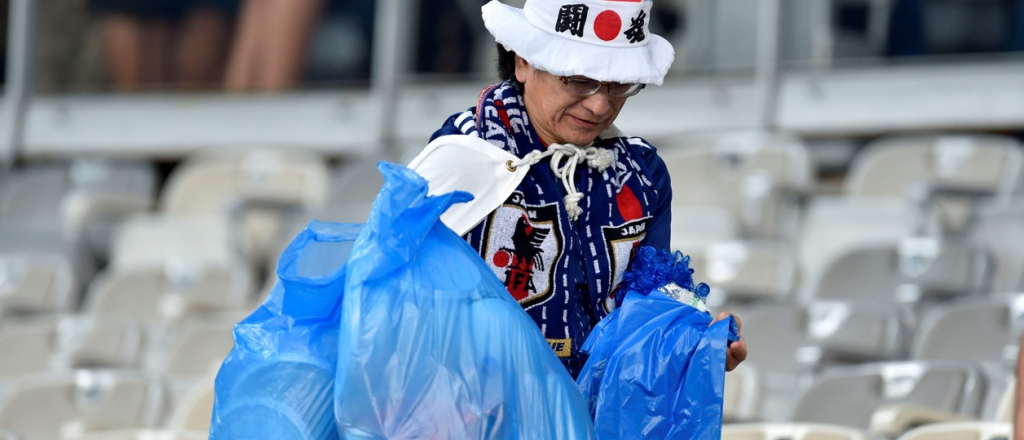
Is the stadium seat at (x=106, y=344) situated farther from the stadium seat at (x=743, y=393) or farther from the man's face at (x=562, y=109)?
the man's face at (x=562, y=109)

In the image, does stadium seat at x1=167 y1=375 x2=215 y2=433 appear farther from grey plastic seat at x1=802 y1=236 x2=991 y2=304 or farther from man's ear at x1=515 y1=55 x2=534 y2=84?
man's ear at x1=515 y1=55 x2=534 y2=84

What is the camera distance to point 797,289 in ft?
16.1

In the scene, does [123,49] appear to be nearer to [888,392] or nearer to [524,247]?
[888,392]

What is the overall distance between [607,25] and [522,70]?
0.47ft

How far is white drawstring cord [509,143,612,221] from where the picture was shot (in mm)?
1855

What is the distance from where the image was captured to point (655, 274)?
1.88 meters

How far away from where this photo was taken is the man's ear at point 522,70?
6.19ft

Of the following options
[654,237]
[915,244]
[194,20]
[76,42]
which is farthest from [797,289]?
[76,42]

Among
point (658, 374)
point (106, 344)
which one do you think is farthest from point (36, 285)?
point (658, 374)

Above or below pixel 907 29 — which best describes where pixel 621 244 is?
below

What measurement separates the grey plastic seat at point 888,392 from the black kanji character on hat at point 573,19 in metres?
1.99

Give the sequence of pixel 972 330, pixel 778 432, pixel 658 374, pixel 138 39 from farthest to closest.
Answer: pixel 138 39 < pixel 972 330 < pixel 778 432 < pixel 658 374

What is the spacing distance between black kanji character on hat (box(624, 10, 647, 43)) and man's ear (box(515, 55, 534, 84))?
0.45 ft

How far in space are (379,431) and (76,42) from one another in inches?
278
